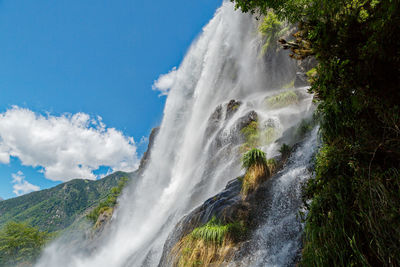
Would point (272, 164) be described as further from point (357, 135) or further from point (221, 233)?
point (357, 135)

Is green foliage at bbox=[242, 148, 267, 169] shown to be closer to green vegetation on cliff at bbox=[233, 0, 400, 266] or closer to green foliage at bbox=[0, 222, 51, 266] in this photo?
green vegetation on cliff at bbox=[233, 0, 400, 266]

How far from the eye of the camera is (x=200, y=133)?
21562 mm

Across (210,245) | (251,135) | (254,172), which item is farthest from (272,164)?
(251,135)

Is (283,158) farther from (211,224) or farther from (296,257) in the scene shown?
(296,257)

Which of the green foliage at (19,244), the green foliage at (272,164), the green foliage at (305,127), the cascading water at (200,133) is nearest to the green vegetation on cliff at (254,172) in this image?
the green foliage at (272,164)

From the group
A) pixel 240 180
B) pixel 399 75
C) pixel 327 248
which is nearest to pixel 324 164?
pixel 327 248

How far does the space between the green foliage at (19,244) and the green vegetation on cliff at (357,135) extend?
4758 centimetres

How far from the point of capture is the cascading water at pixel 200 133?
12.9 m

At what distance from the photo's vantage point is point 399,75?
2.36 metres

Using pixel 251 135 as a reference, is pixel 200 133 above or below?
above

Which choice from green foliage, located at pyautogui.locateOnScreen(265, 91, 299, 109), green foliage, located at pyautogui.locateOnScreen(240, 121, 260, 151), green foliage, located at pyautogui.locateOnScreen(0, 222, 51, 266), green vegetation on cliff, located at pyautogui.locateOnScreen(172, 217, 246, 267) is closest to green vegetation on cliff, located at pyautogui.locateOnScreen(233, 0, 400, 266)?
green vegetation on cliff, located at pyautogui.locateOnScreen(172, 217, 246, 267)

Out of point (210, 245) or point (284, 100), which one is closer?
point (210, 245)

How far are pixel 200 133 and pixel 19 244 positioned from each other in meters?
37.5

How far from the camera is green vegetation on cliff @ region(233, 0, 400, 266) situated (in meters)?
2.29
